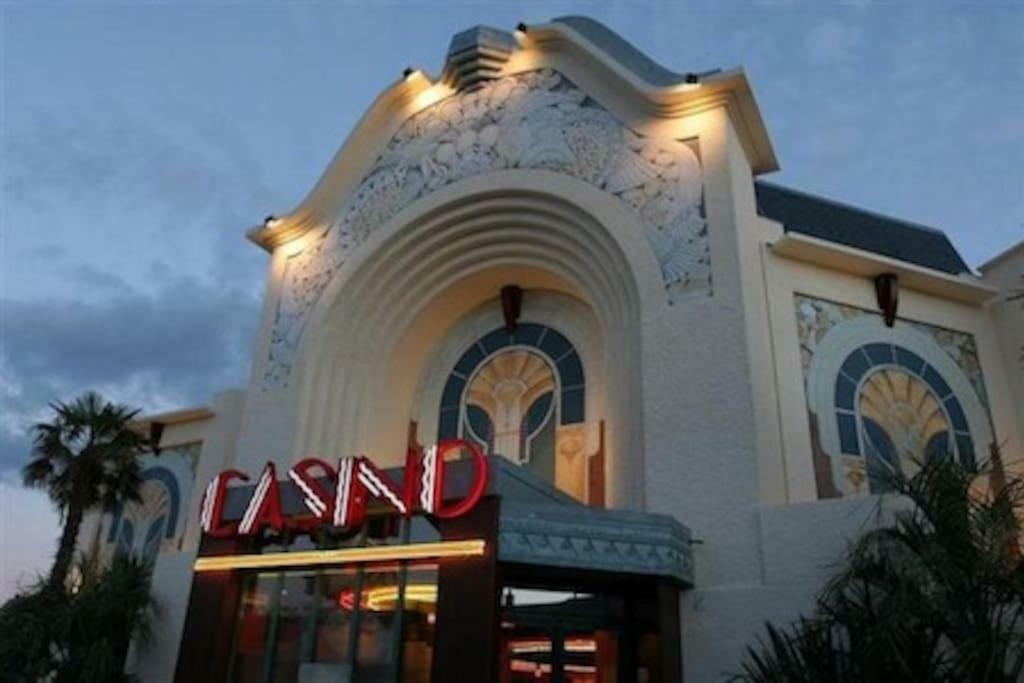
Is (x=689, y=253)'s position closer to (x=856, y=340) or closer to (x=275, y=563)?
(x=856, y=340)

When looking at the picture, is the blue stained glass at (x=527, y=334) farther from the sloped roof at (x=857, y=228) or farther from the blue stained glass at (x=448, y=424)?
the sloped roof at (x=857, y=228)

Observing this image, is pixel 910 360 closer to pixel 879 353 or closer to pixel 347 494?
pixel 879 353

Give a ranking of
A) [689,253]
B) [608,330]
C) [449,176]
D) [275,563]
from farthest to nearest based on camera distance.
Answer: [449,176] → [608,330] → [689,253] → [275,563]

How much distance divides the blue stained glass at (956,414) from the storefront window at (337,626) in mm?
9235

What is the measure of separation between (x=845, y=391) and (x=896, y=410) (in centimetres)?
119

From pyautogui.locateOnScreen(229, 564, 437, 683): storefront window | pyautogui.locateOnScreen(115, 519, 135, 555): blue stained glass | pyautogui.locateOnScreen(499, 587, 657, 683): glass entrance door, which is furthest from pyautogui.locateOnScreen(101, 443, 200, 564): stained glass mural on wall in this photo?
pyautogui.locateOnScreen(499, 587, 657, 683): glass entrance door

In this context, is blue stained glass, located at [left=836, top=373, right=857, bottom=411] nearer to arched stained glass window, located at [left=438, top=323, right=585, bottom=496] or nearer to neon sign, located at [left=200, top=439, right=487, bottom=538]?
arched stained glass window, located at [left=438, top=323, right=585, bottom=496]

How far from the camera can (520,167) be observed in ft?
52.6

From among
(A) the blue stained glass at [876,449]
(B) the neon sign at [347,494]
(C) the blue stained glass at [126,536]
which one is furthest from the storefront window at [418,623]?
(C) the blue stained glass at [126,536]

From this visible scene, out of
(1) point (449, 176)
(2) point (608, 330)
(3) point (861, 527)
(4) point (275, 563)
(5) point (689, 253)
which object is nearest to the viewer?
(3) point (861, 527)

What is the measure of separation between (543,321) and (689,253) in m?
4.10

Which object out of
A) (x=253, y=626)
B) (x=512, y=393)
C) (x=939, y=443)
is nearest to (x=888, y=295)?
(x=939, y=443)

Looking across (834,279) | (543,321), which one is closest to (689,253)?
(834,279)

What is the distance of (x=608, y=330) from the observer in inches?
594
